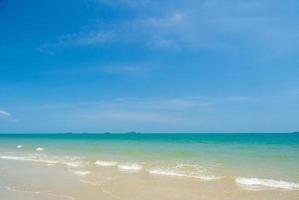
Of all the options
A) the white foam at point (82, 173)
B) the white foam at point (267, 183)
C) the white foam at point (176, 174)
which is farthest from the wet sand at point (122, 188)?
the white foam at point (176, 174)

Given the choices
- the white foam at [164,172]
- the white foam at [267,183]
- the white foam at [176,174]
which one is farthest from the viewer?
the white foam at [164,172]

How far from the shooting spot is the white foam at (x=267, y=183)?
38.4 ft

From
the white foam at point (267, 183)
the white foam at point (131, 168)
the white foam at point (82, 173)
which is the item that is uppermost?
the white foam at point (267, 183)

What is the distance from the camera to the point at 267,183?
40.4ft

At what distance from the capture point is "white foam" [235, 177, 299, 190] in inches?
461

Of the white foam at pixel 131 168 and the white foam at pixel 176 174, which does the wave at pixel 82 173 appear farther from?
the white foam at pixel 176 174

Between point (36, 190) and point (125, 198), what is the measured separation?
3.70m

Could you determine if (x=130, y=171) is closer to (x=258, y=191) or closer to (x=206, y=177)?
(x=206, y=177)

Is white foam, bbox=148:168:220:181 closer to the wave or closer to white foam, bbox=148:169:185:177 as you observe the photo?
white foam, bbox=148:169:185:177

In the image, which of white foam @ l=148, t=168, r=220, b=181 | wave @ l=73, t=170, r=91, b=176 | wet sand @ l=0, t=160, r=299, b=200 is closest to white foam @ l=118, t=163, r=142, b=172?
white foam @ l=148, t=168, r=220, b=181

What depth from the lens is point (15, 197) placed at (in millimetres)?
10258

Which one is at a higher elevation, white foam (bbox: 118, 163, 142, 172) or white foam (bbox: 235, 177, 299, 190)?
white foam (bbox: 235, 177, 299, 190)

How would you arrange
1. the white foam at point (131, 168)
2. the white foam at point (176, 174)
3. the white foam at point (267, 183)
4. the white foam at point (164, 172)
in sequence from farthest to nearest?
the white foam at point (131, 168), the white foam at point (164, 172), the white foam at point (176, 174), the white foam at point (267, 183)

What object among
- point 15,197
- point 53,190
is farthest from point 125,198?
point 15,197
